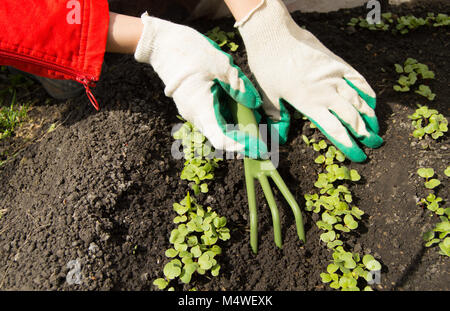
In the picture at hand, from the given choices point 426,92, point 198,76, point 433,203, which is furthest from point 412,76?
point 198,76

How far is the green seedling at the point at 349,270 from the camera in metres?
1.44

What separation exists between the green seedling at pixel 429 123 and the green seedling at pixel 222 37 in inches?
40.7

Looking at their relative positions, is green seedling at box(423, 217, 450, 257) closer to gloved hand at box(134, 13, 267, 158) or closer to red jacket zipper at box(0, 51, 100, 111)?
gloved hand at box(134, 13, 267, 158)

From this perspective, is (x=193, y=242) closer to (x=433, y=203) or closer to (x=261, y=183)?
(x=261, y=183)

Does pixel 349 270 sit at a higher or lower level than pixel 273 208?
lower

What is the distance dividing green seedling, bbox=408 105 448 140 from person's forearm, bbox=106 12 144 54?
4.30 ft

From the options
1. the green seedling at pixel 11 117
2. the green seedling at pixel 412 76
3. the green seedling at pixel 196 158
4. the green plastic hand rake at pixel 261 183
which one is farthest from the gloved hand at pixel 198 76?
the green seedling at pixel 11 117

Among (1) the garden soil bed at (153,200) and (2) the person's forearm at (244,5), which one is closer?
(1) the garden soil bed at (153,200)

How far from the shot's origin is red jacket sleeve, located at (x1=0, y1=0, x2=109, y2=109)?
1.51m

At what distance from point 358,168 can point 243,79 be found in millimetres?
666

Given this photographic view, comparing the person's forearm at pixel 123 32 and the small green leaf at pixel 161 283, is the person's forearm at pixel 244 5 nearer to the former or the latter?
the person's forearm at pixel 123 32

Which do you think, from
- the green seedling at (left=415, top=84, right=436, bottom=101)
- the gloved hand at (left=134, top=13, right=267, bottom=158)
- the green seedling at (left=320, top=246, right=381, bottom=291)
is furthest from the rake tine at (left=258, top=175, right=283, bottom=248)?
the green seedling at (left=415, top=84, right=436, bottom=101)

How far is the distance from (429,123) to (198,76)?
1094mm

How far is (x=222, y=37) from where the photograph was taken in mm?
2283
